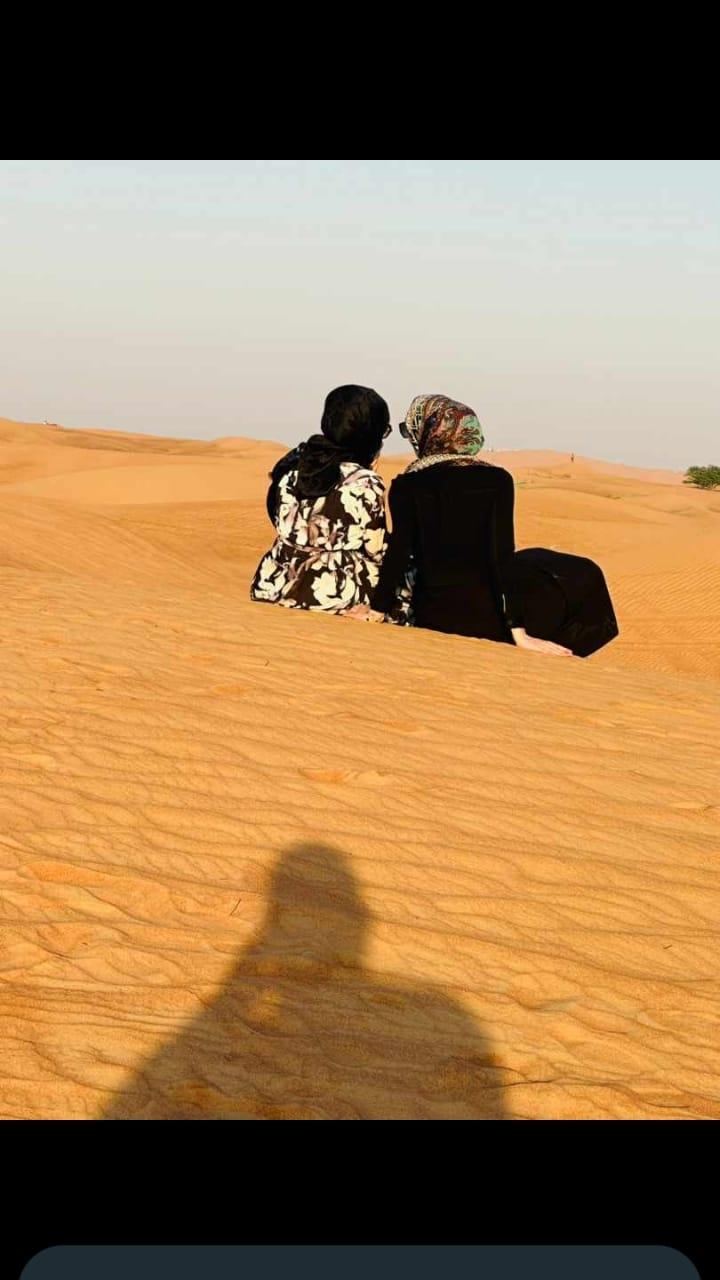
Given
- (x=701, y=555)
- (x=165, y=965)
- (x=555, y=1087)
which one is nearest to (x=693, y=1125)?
(x=555, y=1087)

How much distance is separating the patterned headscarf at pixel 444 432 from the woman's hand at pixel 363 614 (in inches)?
42.4

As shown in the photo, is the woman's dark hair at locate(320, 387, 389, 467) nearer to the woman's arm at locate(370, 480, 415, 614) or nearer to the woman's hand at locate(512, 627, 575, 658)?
the woman's arm at locate(370, 480, 415, 614)

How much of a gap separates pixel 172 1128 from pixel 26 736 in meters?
3.46

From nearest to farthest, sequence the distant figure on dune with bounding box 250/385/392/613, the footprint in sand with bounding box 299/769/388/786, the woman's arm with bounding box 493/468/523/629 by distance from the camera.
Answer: the footprint in sand with bounding box 299/769/388/786 < the woman's arm with bounding box 493/468/523/629 < the distant figure on dune with bounding box 250/385/392/613

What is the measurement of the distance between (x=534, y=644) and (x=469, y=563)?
0.77 metres

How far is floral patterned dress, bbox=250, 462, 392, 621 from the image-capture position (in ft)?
29.1

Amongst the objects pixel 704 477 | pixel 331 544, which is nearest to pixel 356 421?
pixel 331 544

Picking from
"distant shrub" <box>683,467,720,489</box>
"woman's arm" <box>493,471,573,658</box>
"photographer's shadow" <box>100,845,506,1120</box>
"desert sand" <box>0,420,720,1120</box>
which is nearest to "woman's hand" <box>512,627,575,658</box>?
"woman's arm" <box>493,471,573,658</box>

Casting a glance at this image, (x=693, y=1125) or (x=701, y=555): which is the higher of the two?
(x=693, y=1125)

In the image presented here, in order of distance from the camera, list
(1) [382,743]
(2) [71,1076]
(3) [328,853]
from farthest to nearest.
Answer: (1) [382,743] → (3) [328,853] → (2) [71,1076]

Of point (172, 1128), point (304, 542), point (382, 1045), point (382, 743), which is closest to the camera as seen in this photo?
point (172, 1128)

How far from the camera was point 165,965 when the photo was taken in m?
4.12

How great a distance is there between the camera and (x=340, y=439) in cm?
878

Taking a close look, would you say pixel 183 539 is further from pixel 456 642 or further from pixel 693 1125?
pixel 693 1125
